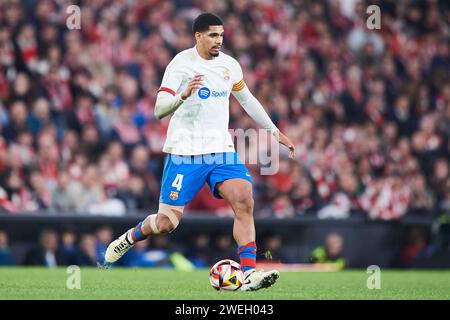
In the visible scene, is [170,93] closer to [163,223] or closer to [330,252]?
[163,223]

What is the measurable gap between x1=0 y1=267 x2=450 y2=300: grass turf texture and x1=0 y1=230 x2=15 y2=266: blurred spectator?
74.9 inches

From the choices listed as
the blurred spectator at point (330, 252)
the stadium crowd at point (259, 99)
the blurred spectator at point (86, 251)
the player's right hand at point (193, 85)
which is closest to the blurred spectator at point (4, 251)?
the stadium crowd at point (259, 99)

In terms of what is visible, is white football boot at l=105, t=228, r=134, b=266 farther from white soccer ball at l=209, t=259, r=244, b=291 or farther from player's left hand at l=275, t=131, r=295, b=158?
player's left hand at l=275, t=131, r=295, b=158

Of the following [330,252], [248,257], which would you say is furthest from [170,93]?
[330,252]

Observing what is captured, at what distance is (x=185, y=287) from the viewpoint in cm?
1060

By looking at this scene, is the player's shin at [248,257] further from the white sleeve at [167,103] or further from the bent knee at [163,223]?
the white sleeve at [167,103]

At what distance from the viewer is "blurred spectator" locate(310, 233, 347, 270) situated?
16.8m

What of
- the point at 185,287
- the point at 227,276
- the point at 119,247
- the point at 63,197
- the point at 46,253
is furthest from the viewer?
the point at 63,197

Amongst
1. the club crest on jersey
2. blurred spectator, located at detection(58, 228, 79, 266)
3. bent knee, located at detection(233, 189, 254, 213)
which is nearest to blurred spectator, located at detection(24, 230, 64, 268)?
blurred spectator, located at detection(58, 228, 79, 266)

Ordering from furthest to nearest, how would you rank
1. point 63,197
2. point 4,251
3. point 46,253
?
point 63,197 → point 46,253 → point 4,251

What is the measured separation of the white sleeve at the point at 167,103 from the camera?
372 inches

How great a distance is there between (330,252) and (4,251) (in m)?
5.13
